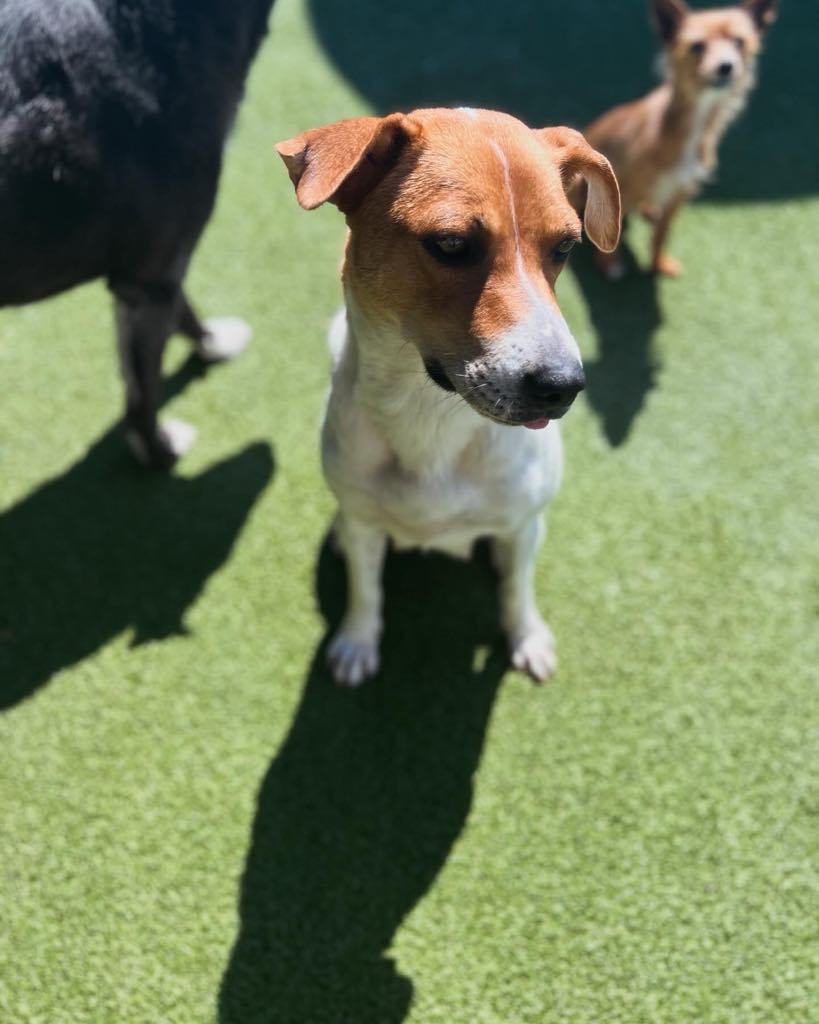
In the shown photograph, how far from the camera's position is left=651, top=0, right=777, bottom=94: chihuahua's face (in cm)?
372

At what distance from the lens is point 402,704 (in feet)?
10.1

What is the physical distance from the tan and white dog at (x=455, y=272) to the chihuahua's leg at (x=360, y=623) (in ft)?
1.73

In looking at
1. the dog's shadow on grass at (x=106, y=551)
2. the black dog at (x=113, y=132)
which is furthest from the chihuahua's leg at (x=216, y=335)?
the black dog at (x=113, y=132)

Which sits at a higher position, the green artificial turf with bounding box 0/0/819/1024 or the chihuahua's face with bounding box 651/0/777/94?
the chihuahua's face with bounding box 651/0/777/94

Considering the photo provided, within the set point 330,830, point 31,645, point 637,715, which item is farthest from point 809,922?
point 31,645

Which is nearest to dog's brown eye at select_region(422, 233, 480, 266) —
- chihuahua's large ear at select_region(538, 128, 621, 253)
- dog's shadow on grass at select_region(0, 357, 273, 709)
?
chihuahua's large ear at select_region(538, 128, 621, 253)

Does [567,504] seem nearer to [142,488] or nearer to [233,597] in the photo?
[233,597]

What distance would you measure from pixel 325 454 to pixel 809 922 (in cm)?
207

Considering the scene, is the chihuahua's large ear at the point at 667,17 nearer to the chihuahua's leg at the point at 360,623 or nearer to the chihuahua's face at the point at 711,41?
the chihuahua's face at the point at 711,41

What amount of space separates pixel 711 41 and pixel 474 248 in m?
2.63

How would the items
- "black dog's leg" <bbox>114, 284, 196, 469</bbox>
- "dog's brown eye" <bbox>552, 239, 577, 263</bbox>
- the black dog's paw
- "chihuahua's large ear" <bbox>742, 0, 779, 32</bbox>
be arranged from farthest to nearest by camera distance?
"chihuahua's large ear" <bbox>742, 0, 779, 32</bbox> < the black dog's paw < "black dog's leg" <bbox>114, 284, 196, 469</bbox> < "dog's brown eye" <bbox>552, 239, 577, 263</bbox>

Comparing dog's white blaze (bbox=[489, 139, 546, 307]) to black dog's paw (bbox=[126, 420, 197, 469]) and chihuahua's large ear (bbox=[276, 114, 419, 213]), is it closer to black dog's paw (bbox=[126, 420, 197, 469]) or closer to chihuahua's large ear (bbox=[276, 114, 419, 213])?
chihuahua's large ear (bbox=[276, 114, 419, 213])

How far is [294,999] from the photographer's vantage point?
99.6 inches

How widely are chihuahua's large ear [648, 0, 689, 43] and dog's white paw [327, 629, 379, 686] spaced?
119 inches
